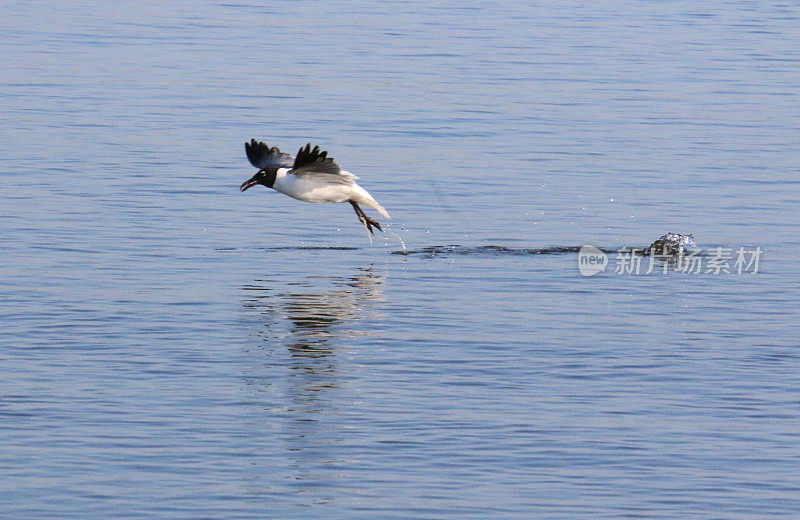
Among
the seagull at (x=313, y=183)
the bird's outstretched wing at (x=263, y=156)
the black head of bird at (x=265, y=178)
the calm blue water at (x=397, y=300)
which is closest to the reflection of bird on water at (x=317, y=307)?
the calm blue water at (x=397, y=300)

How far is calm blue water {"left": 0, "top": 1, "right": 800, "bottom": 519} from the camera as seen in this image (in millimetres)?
11500

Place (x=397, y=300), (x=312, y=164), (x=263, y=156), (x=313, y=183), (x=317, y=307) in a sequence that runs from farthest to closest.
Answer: (x=263, y=156), (x=313, y=183), (x=312, y=164), (x=397, y=300), (x=317, y=307)

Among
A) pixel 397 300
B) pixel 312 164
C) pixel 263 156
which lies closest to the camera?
pixel 397 300

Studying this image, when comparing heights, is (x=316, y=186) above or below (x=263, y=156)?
below

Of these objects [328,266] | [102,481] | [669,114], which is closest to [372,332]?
[328,266]

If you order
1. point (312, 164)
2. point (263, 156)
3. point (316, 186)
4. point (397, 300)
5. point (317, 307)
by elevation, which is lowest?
point (317, 307)

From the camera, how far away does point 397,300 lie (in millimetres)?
17312

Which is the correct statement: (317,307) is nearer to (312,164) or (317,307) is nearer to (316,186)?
(312,164)

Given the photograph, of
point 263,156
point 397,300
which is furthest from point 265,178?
point 397,300

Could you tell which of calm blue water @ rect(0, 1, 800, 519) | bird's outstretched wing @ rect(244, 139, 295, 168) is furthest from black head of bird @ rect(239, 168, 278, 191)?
calm blue water @ rect(0, 1, 800, 519)

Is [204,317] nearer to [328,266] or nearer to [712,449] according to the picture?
[328,266]

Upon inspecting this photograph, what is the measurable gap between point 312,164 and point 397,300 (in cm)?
218

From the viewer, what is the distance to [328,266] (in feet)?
62.8

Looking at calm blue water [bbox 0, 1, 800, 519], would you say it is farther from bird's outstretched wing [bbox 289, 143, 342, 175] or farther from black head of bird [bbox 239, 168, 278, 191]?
bird's outstretched wing [bbox 289, 143, 342, 175]
